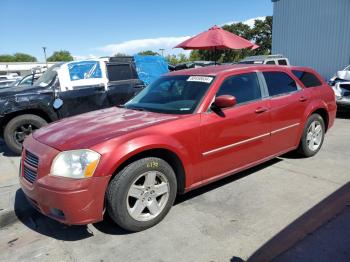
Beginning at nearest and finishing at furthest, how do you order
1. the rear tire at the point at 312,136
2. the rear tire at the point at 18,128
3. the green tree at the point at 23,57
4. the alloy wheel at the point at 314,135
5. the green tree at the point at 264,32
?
1. the rear tire at the point at 312,136
2. the alloy wheel at the point at 314,135
3. the rear tire at the point at 18,128
4. the green tree at the point at 264,32
5. the green tree at the point at 23,57

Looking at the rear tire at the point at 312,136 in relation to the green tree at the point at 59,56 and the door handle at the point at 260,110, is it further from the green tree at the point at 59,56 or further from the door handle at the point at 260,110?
the green tree at the point at 59,56

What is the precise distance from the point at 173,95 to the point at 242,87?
898 millimetres

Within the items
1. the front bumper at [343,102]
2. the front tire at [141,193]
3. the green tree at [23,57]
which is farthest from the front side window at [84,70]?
the green tree at [23,57]

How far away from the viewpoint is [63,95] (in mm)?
7074

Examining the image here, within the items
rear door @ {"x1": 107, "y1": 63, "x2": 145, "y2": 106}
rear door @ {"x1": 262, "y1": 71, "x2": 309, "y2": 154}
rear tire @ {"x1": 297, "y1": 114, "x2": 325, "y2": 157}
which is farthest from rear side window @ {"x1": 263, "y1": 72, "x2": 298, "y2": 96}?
rear door @ {"x1": 107, "y1": 63, "x2": 145, "y2": 106}

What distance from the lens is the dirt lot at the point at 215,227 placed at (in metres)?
3.09

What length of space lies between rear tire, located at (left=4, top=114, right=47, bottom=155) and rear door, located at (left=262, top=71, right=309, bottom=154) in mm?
4504

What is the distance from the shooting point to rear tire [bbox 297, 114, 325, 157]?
17.6 feet

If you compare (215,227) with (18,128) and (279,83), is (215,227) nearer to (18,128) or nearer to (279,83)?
(279,83)

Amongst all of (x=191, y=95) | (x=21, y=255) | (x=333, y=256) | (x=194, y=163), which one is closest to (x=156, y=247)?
(x=194, y=163)

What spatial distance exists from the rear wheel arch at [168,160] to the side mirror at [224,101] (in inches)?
31.6

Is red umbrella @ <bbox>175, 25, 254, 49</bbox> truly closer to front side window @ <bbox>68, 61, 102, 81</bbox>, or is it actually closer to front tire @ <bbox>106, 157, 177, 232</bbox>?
front side window @ <bbox>68, 61, 102, 81</bbox>

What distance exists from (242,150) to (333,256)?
167 cm

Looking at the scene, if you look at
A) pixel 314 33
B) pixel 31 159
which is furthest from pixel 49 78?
pixel 314 33
